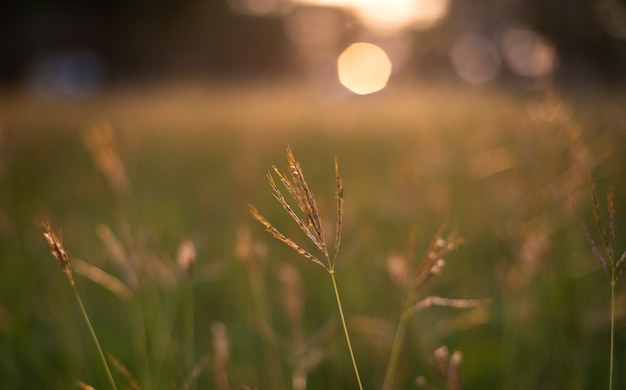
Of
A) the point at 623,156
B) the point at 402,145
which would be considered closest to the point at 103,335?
the point at 623,156

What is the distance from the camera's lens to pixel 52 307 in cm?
171

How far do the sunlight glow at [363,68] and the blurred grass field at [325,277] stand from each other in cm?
988

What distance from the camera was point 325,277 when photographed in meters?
2.03

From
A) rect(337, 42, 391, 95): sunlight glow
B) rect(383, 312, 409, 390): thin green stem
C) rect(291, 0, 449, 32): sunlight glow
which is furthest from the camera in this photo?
rect(337, 42, 391, 95): sunlight glow

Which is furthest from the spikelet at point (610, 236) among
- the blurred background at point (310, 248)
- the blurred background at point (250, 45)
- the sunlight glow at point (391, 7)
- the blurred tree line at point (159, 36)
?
the blurred tree line at point (159, 36)

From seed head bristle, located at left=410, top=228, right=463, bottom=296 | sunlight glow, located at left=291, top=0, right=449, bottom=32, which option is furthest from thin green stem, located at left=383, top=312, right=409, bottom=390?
sunlight glow, located at left=291, top=0, right=449, bottom=32

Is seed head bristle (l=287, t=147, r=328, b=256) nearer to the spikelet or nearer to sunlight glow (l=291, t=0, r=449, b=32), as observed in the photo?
the spikelet

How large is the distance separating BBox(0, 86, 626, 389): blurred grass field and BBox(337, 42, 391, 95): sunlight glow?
389 inches

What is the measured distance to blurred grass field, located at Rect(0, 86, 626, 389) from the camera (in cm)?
135

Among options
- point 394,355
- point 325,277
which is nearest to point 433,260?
point 394,355

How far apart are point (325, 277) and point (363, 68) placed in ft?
49.4

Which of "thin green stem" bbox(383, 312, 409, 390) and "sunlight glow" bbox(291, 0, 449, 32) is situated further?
"sunlight glow" bbox(291, 0, 449, 32)

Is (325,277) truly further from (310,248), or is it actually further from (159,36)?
(159,36)

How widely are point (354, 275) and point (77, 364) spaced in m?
0.93
